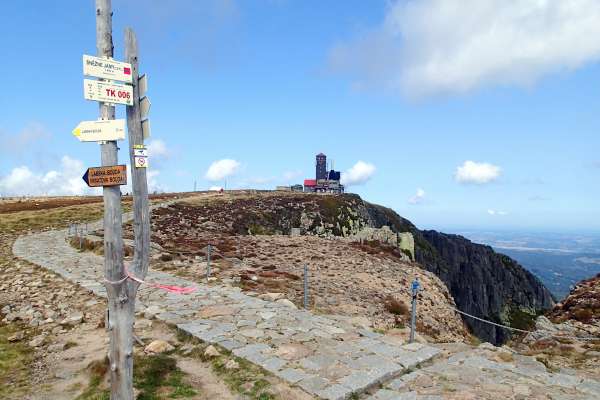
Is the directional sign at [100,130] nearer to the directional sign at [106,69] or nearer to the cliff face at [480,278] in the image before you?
the directional sign at [106,69]

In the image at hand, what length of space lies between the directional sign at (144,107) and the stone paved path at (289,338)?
524cm

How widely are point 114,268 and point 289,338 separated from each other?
492cm

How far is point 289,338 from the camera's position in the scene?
31.7 ft

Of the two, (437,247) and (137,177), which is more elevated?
(137,177)

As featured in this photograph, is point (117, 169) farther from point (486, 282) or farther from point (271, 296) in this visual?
point (486, 282)

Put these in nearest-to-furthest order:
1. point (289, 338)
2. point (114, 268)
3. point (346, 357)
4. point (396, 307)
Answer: point (114, 268), point (346, 357), point (289, 338), point (396, 307)

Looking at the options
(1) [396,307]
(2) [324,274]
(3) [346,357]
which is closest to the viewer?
(3) [346,357]

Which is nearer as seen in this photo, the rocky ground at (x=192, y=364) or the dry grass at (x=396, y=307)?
the rocky ground at (x=192, y=364)

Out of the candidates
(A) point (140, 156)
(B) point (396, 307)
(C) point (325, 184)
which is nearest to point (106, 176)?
(A) point (140, 156)

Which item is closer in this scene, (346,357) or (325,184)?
(346,357)

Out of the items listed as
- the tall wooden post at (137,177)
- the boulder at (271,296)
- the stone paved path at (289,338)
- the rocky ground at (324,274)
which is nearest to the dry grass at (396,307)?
the rocky ground at (324,274)

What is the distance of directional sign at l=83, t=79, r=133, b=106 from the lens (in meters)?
5.87

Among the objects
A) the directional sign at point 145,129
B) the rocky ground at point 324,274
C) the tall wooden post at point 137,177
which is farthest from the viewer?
the rocky ground at point 324,274

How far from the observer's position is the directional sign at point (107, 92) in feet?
19.2
